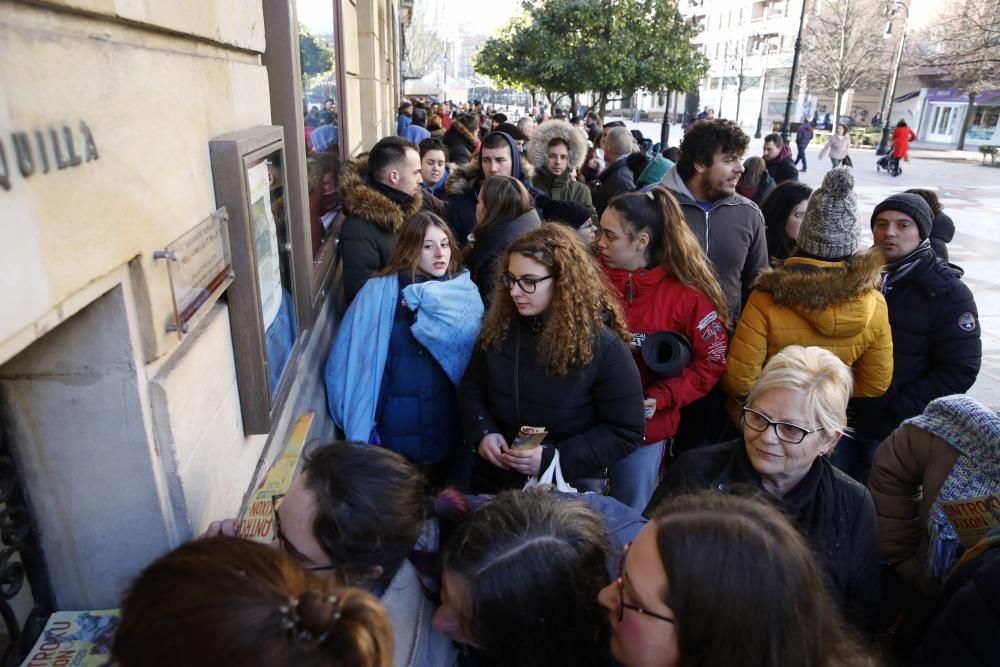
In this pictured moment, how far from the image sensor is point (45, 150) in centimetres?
91

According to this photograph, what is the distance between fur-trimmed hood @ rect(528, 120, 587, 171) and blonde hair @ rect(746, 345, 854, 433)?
3781 millimetres

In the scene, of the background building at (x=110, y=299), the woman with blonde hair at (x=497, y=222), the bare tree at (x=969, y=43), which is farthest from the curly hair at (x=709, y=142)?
the bare tree at (x=969, y=43)

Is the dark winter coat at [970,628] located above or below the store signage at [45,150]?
below

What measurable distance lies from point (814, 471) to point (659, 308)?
3.61 ft

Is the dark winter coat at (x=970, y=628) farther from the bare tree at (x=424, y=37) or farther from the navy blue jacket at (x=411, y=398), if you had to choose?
the bare tree at (x=424, y=37)

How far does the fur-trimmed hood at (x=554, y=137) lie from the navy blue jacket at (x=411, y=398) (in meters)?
2.98

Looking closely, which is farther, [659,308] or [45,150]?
[659,308]

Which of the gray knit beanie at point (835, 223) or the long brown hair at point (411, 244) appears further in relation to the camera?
the long brown hair at point (411, 244)

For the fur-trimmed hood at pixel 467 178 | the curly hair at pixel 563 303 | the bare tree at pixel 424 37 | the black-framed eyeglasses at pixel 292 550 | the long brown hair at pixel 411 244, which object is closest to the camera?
the black-framed eyeglasses at pixel 292 550

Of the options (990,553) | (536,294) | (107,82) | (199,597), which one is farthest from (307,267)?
(990,553)

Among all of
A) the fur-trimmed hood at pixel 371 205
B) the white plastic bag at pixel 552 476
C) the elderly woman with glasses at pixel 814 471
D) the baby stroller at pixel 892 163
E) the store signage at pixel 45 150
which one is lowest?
the baby stroller at pixel 892 163

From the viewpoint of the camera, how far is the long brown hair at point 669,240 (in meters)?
3.00

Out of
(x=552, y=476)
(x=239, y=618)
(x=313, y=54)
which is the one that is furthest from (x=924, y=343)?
(x=313, y=54)

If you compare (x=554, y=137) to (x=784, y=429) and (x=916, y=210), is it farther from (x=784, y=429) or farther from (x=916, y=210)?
(x=784, y=429)
